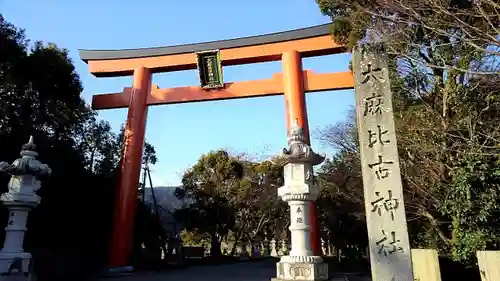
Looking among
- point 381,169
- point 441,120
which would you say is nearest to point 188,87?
point 441,120

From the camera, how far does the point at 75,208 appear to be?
1123 cm

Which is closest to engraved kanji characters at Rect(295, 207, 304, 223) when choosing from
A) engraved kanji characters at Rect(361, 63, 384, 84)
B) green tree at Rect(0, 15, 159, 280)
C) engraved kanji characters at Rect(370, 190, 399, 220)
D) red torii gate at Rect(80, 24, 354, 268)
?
engraved kanji characters at Rect(370, 190, 399, 220)

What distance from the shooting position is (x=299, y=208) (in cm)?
646

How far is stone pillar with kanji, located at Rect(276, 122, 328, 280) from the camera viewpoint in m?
6.03

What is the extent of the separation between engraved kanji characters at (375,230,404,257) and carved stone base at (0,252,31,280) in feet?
21.0

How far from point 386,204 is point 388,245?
436 mm

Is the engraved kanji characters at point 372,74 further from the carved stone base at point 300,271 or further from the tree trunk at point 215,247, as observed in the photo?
the tree trunk at point 215,247

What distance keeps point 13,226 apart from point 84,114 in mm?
8327

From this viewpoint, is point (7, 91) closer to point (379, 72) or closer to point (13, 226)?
point (13, 226)

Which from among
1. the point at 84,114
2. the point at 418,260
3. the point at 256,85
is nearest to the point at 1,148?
the point at 84,114

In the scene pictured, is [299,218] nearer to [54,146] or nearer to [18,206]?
[18,206]

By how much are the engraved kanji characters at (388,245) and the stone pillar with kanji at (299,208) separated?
7.02ft

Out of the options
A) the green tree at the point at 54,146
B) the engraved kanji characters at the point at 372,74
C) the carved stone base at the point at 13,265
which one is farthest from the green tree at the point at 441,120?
the green tree at the point at 54,146

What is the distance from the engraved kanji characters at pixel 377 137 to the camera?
4383mm
